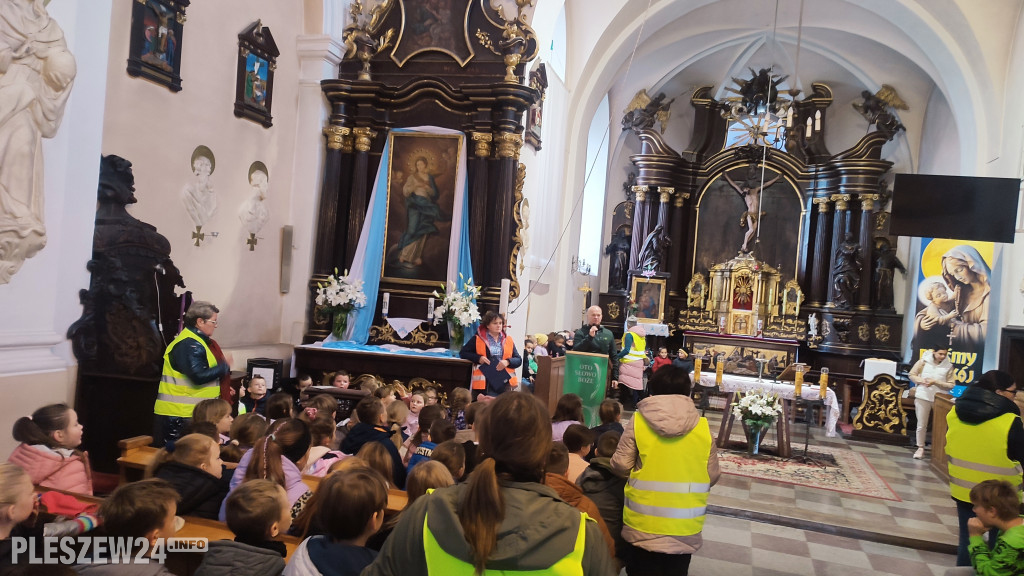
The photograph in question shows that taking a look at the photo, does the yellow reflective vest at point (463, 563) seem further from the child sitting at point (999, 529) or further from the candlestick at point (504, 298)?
the candlestick at point (504, 298)

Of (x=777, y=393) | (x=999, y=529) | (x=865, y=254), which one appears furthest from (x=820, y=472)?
(x=865, y=254)

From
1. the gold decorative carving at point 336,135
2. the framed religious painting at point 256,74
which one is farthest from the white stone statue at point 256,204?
the gold decorative carving at point 336,135

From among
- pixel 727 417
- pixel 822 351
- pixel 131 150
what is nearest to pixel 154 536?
pixel 131 150

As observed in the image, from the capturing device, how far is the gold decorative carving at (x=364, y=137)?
33.0 feet

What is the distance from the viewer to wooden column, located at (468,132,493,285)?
9.81 metres

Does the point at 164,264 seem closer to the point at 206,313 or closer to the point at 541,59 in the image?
the point at 206,313

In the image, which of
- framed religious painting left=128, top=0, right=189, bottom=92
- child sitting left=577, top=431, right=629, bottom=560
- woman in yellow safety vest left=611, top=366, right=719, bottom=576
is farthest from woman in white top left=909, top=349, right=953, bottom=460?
framed religious painting left=128, top=0, right=189, bottom=92

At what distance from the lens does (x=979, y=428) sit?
16.6ft

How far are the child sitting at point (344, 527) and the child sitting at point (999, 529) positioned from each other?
3121mm

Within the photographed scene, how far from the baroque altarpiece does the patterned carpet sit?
839 centimetres

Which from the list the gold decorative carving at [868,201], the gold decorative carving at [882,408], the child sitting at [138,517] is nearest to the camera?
the child sitting at [138,517]

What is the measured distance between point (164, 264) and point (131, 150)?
145cm

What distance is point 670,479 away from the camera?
373cm

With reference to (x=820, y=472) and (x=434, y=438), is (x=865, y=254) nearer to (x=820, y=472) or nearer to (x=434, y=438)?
(x=820, y=472)
